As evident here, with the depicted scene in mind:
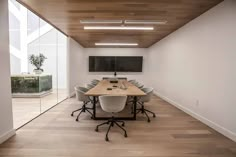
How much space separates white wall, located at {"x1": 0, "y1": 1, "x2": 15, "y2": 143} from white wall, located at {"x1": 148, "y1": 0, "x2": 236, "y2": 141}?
3910 mm

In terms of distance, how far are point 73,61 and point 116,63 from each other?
2641mm

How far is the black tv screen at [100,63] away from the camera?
32.0 feet

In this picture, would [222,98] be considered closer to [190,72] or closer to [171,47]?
[190,72]

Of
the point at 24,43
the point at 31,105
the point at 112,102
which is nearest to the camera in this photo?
the point at 112,102

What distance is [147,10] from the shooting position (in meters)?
3.90

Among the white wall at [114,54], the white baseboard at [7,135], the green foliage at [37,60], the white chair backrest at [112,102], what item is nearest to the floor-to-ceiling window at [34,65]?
the green foliage at [37,60]

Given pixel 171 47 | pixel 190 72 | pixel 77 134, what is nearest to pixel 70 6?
pixel 77 134

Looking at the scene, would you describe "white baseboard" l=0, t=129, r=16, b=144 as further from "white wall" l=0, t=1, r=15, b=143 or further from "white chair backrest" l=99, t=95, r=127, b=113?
"white chair backrest" l=99, t=95, r=127, b=113

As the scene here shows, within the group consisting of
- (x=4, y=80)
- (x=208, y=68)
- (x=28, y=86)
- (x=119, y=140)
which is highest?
(x=208, y=68)

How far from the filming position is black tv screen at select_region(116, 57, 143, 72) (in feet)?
32.3

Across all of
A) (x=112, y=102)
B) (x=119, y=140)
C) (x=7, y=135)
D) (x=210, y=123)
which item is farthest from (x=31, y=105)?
(x=210, y=123)

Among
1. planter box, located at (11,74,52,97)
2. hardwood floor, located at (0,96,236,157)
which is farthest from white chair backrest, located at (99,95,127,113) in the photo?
planter box, located at (11,74,52,97)

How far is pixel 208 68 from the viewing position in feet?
13.5

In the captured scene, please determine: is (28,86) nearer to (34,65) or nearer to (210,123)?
(34,65)
